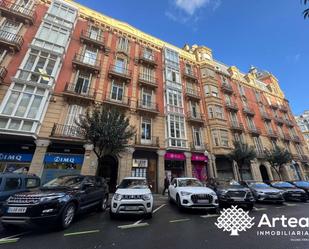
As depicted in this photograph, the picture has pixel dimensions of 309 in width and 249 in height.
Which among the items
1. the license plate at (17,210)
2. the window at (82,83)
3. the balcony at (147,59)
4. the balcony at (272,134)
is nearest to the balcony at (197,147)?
the balcony at (147,59)

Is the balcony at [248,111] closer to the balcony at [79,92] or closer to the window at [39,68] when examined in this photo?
the balcony at [79,92]

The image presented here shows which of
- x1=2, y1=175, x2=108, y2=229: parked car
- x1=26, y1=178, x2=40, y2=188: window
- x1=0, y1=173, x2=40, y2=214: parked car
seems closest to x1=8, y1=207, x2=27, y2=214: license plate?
x1=2, y1=175, x2=108, y2=229: parked car

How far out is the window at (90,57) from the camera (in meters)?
18.1

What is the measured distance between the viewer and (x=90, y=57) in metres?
18.5

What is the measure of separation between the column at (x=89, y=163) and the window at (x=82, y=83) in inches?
227

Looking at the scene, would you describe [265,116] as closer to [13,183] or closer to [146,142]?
[146,142]

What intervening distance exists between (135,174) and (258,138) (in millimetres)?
19861

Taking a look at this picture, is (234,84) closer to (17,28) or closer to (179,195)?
(179,195)

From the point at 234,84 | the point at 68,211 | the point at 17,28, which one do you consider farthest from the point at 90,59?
the point at 234,84

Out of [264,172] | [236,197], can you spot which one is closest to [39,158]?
[236,197]

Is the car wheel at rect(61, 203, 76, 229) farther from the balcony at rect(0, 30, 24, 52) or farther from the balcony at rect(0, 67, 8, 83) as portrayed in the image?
the balcony at rect(0, 30, 24, 52)

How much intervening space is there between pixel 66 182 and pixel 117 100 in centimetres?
1172

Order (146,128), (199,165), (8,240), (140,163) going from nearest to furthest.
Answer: (8,240) → (140,163) → (146,128) → (199,165)

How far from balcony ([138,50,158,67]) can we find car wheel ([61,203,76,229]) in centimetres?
1863
